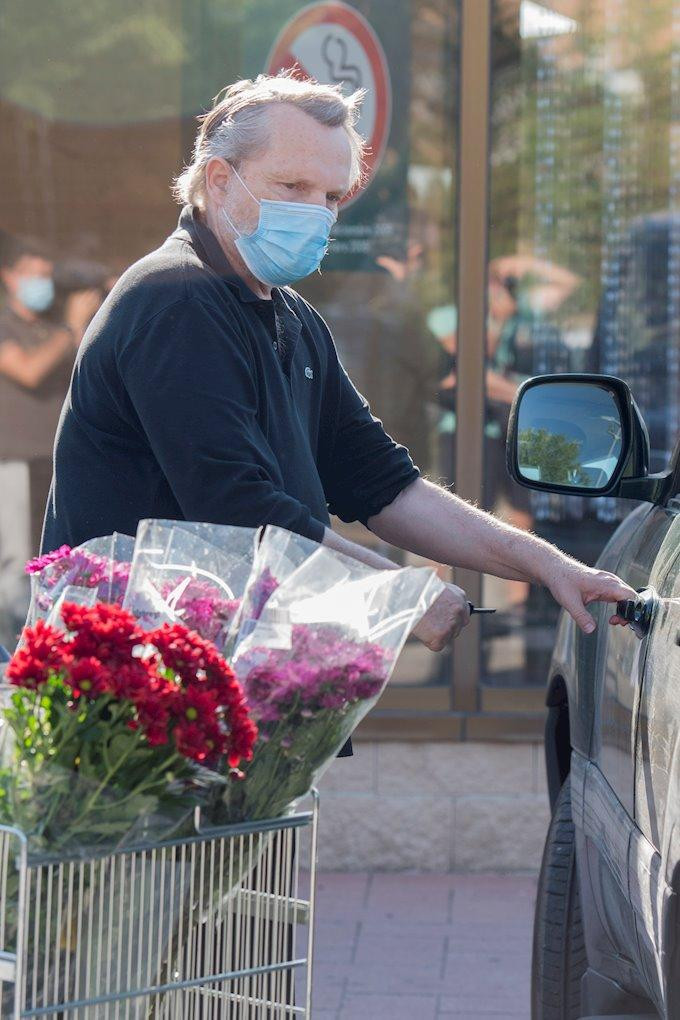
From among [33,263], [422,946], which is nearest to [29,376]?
[33,263]

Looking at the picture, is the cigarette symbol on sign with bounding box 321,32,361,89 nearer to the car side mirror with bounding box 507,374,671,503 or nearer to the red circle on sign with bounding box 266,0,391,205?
the red circle on sign with bounding box 266,0,391,205

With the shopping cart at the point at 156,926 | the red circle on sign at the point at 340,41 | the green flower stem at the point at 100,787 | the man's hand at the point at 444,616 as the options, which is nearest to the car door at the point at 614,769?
the man's hand at the point at 444,616

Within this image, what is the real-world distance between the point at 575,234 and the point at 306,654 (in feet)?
13.7

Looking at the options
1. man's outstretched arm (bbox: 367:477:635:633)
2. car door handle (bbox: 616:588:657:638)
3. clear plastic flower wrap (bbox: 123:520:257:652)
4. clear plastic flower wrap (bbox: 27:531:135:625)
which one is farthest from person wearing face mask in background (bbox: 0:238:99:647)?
clear plastic flower wrap (bbox: 123:520:257:652)

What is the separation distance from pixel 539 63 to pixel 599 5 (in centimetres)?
29

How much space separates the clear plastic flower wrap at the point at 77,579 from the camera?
2178mm

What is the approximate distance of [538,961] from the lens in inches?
139

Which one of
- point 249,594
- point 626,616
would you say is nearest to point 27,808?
point 249,594

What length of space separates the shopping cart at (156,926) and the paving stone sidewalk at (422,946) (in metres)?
2.55

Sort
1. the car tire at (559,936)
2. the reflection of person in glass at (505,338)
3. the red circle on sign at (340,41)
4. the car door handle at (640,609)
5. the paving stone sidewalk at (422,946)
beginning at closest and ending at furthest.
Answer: the car door handle at (640,609) < the car tire at (559,936) < the paving stone sidewalk at (422,946) < the red circle on sign at (340,41) < the reflection of person in glass at (505,338)

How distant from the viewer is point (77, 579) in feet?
7.22

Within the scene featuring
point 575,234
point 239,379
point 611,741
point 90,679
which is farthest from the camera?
point 575,234

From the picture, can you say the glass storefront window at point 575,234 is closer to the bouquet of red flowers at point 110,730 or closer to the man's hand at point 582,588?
the man's hand at point 582,588

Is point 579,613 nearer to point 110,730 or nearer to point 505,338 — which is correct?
point 110,730
